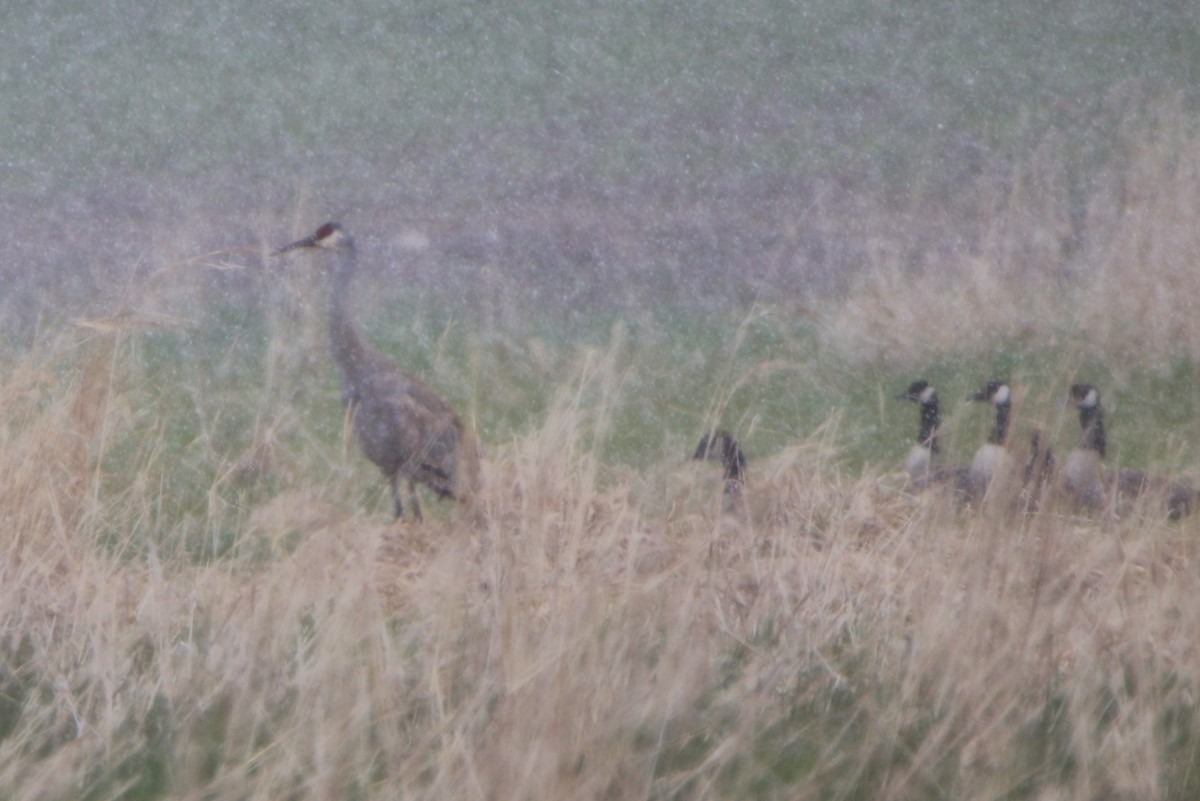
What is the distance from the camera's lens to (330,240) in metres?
6.50

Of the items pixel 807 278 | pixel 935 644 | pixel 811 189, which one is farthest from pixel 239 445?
pixel 811 189

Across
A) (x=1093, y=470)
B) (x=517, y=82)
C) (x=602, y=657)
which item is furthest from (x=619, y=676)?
(x=517, y=82)

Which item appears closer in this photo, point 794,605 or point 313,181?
point 794,605

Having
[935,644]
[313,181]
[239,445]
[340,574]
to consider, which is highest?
[935,644]

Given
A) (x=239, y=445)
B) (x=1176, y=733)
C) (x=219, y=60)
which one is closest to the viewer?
(x=1176, y=733)

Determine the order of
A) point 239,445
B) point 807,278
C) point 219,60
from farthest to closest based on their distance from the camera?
point 219,60 < point 807,278 < point 239,445

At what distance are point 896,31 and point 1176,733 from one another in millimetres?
18097

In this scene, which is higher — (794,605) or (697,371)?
(794,605)

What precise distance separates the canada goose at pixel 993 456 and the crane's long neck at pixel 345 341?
251 cm

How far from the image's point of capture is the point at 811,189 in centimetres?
1606

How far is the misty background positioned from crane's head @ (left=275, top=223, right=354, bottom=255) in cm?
564

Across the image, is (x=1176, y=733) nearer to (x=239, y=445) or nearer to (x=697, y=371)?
(x=239, y=445)

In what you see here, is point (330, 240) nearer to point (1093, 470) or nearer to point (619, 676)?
point (1093, 470)

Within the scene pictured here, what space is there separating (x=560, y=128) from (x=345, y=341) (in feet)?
51.4
